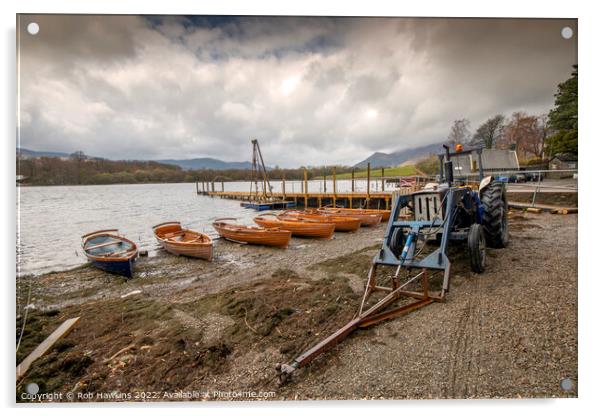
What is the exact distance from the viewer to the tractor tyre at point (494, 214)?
4430 mm

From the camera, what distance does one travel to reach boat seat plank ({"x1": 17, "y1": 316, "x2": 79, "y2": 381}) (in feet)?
7.45

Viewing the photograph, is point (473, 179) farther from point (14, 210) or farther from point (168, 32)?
point (14, 210)

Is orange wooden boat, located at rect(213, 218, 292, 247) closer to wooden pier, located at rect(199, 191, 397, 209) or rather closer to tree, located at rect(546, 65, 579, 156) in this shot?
tree, located at rect(546, 65, 579, 156)

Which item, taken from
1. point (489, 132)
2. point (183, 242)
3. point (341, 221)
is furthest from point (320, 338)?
point (341, 221)

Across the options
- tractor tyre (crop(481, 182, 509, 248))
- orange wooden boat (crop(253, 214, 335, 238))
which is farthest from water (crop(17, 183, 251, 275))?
tractor tyre (crop(481, 182, 509, 248))

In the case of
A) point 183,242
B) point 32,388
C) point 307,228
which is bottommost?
point 32,388

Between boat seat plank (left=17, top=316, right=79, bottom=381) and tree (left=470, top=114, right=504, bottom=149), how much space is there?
5.92 metres

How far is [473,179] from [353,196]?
11849 mm

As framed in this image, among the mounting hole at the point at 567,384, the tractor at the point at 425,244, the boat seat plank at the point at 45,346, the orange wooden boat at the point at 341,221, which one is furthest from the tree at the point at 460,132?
the boat seat plank at the point at 45,346

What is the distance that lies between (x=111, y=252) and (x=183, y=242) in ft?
4.90

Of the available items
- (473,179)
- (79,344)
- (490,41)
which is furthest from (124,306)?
(473,179)

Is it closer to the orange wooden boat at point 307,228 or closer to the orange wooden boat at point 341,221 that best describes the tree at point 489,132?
the orange wooden boat at point 307,228

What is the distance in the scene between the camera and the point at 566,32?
2.52 metres

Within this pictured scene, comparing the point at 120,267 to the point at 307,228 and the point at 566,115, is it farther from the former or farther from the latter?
the point at 566,115
